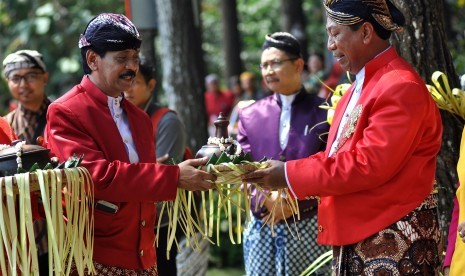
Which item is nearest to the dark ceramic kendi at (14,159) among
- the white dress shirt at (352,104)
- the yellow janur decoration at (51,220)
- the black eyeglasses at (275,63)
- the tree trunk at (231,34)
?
the yellow janur decoration at (51,220)

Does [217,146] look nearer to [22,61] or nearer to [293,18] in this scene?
[22,61]

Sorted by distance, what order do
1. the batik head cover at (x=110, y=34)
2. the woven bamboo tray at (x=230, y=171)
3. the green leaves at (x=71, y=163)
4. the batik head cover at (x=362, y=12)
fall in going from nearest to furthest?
the green leaves at (x=71, y=163)
the batik head cover at (x=362, y=12)
the woven bamboo tray at (x=230, y=171)
the batik head cover at (x=110, y=34)

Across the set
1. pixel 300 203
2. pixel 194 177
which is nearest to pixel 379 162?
pixel 194 177

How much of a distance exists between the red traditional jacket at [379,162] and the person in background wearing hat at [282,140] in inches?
59.7

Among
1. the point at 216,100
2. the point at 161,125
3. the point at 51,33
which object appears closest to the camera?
the point at 161,125

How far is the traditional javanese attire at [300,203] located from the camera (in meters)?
6.09

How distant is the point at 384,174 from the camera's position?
4219 mm

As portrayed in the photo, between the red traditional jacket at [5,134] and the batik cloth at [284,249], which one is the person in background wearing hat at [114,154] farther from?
the batik cloth at [284,249]

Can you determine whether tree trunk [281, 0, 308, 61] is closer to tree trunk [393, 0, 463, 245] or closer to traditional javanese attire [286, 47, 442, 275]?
tree trunk [393, 0, 463, 245]

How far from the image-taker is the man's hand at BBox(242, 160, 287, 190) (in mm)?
4512

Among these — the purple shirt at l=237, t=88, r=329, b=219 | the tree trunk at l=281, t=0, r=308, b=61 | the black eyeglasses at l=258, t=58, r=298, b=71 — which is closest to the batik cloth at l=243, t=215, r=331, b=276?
the purple shirt at l=237, t=88, r=329, b=219

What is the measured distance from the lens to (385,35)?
4.53 meters

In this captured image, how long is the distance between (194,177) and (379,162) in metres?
0.96

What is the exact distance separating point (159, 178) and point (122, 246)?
44cm
